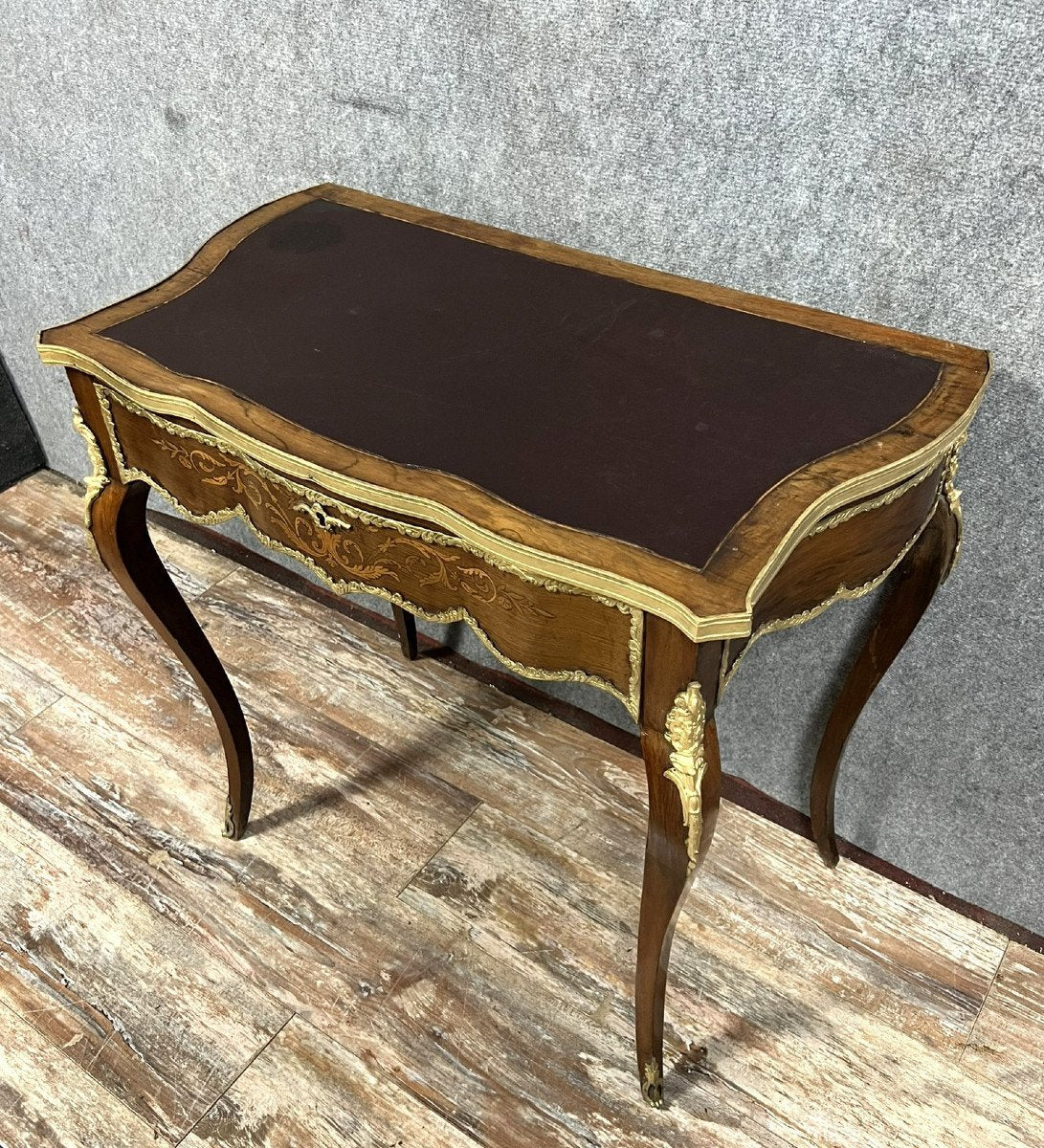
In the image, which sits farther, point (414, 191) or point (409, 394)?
point (414, 191)

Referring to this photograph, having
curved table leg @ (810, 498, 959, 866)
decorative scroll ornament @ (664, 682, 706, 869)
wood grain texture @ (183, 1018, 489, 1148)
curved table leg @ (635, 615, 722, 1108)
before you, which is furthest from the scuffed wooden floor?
decorative scroll ornament @ (664, 682, 706, 869)

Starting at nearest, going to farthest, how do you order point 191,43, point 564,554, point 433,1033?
point 564,554
point 433,1033
point 191,43

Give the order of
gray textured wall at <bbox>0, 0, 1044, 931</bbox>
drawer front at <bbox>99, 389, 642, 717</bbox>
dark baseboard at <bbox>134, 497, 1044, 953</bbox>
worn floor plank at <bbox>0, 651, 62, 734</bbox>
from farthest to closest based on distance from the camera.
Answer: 1. worn floor plank at <bbox>0, 651, 62, 734</bbox>
2. dark baseboard at <bbox>134, 497, 1044, 953</bbox>
3. gray textured wall at <bbox>0, 0, 1044, 931</bbox>
4. drawer front at <bbox>99, 389, 642, 717</bbox>

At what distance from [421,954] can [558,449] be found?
0.75m

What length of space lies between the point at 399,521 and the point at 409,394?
0.12 m

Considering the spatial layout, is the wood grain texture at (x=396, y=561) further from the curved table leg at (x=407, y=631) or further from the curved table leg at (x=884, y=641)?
the curved table leg at (x=407, y=631)

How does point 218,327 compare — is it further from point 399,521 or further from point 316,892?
point 316,892

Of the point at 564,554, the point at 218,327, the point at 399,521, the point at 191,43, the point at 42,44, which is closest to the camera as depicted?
the point at 564,554

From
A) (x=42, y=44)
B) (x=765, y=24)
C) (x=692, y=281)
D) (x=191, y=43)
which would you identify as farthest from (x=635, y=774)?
(x=42, y=44)

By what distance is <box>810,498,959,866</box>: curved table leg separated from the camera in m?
0.97

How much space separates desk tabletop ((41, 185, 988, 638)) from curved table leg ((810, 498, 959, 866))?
0.19 metres

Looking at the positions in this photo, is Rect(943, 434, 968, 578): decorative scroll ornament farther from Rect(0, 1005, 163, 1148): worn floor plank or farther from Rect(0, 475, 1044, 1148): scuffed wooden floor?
Rect(0, 1005, 163, 1148): worn floor plank

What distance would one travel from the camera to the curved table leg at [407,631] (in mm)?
1560

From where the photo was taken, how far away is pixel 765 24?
2.89 feet
